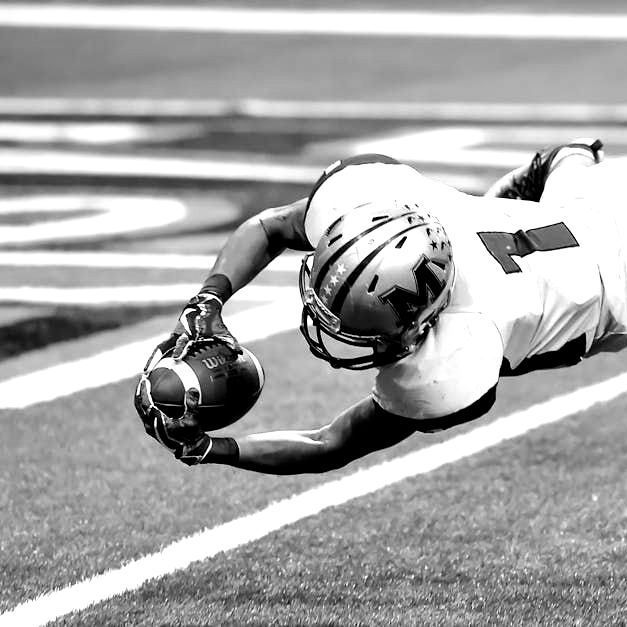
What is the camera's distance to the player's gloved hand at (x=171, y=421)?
411cm

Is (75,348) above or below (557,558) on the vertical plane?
below

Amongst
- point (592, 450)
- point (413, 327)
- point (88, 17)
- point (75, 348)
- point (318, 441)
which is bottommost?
point (88, 17)

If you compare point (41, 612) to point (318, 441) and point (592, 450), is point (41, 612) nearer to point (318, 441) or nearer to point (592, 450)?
point (318, 441)

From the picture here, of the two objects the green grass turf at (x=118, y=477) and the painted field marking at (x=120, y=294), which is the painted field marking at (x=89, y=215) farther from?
the green grass turf at (x=118, y=477)

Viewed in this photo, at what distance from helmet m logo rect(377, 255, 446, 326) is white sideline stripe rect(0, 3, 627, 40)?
35.0 feet

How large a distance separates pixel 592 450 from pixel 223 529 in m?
1.69

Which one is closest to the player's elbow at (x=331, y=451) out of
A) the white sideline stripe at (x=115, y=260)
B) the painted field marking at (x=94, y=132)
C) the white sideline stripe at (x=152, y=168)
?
the white sideline stripe at (x=115, y=260)

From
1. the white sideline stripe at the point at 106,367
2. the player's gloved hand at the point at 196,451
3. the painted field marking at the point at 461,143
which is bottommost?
the painted field marking at the point at 461,143

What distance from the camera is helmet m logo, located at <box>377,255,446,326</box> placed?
4035 millimetres

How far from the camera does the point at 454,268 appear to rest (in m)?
4.21

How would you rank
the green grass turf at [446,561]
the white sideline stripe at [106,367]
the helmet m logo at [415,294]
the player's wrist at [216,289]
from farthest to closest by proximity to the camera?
the white sideline stripe at [106,367]
the green grass turf at [446,561]
the player's wrist at [216,289]
the helmet m logo at [415,294]

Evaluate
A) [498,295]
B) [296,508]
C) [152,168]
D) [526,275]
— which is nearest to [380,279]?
[498,295]

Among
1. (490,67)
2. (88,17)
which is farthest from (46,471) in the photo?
(88,17)

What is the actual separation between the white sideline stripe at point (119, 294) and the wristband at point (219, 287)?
3.16 m
